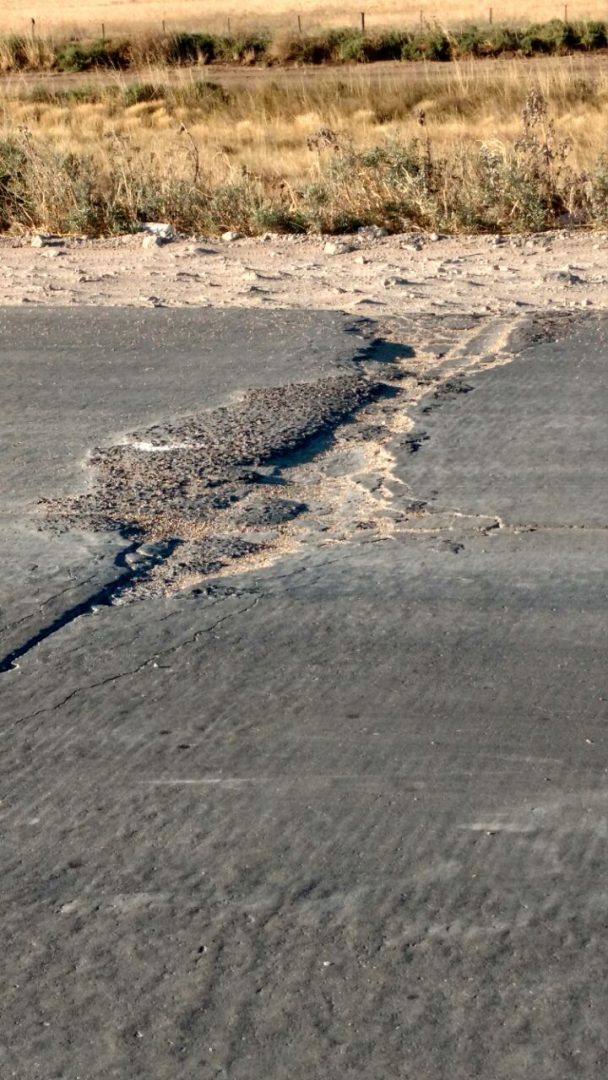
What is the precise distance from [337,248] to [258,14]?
53.7 m

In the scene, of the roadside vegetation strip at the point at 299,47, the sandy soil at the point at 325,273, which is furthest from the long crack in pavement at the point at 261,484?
the roadside vegetation strip at the point at 299,47

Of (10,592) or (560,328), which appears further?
(560,328)

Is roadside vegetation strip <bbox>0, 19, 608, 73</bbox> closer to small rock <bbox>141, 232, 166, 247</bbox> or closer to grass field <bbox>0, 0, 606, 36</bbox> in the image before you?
grass field <bbox>0, 0, 606, 36</bbox>

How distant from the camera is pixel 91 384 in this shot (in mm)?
7922

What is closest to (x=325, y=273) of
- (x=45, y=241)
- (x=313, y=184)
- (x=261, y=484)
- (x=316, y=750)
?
(x=313, y=184)

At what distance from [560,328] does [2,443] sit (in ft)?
11.7

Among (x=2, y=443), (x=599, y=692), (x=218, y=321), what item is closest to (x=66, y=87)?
(x=218, y=321)

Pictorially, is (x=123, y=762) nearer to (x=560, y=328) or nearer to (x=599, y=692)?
(x=599, y=692)

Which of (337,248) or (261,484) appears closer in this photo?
(261,484)

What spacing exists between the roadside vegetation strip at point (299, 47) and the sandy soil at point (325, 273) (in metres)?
30.5

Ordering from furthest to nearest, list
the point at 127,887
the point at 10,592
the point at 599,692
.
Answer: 1. the point at 10,592
2. the point at 599,692
3. the point at 127,887

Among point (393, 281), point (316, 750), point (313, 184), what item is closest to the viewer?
point (316, 750)

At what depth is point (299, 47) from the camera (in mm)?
45031

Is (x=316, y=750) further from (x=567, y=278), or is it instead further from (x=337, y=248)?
(x=337, y=248)
